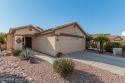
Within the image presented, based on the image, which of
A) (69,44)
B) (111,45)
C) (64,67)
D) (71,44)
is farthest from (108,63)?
(111,45)

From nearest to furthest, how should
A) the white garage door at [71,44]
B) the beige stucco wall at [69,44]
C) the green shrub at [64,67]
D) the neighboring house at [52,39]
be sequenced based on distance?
the green shrub at [64,67], the neighboring house at [52,39], the beige stucco wall at [69,44], the white garage door at [71,44]

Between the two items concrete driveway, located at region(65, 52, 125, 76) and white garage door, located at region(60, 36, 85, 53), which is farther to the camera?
white garage door, located at region(60, 36, 85, 53)

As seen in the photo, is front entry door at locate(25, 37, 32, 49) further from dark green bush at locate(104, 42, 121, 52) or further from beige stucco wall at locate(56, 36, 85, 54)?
dark green bush at locate(104, 42, 121, 52)

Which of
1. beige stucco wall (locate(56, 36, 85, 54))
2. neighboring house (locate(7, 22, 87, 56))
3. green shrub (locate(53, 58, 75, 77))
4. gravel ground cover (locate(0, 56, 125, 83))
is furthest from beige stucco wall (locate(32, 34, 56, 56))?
green shrub (locate(53, 58, 75, 77))

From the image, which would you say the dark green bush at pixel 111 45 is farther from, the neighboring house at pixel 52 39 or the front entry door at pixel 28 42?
the front entry door at pixel 28 42

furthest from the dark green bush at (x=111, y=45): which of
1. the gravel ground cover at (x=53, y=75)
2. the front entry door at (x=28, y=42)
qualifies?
the front entry door at (x=28, y=42)

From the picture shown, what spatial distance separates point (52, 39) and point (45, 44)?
7.71ft

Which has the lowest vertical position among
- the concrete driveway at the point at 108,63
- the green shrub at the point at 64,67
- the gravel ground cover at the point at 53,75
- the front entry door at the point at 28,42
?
the gravel ground cover at the point at 53,75

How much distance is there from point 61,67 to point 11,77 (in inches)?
149

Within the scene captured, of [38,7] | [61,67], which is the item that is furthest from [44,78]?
[38,7]

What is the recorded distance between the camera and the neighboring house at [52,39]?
15695 millimetres

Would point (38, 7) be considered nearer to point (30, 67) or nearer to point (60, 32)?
point (60, 32)

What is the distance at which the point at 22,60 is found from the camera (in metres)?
12.4

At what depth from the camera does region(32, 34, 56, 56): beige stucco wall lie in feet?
51.5
